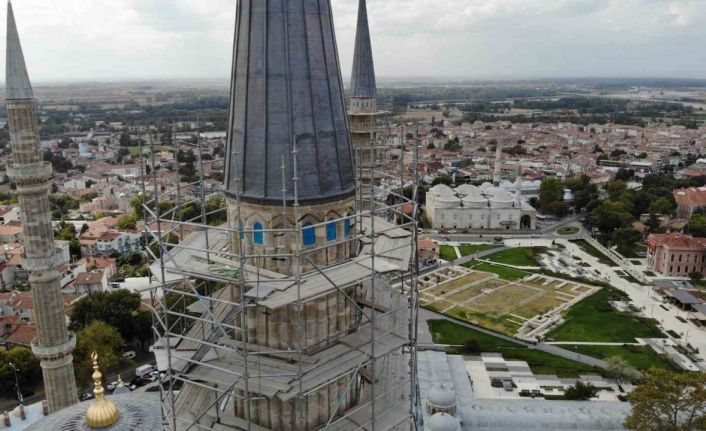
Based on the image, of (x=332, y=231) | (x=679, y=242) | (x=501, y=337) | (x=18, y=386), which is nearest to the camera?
(x=332, y=231)

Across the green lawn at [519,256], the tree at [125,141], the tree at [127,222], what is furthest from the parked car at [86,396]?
the tree at [125,141]

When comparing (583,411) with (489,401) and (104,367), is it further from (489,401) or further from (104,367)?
(104,367)

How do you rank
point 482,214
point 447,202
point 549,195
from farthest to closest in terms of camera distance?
point 549,195 → point 447,202 → point 482,214

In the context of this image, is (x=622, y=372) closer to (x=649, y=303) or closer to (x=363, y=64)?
(x=649, y=303)

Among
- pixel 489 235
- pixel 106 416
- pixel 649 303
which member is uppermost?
pixel 106 416

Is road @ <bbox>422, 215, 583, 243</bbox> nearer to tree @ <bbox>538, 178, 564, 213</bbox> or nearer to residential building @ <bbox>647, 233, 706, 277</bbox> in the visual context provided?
tree @ <bbox>538, 178, 564, 213</bbox>

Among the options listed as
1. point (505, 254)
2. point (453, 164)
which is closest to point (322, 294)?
point (505, 254)

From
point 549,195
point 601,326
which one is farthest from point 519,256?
point 549,195

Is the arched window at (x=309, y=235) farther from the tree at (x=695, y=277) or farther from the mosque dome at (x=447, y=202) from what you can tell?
the mosque dome at (x=447, y=202)
